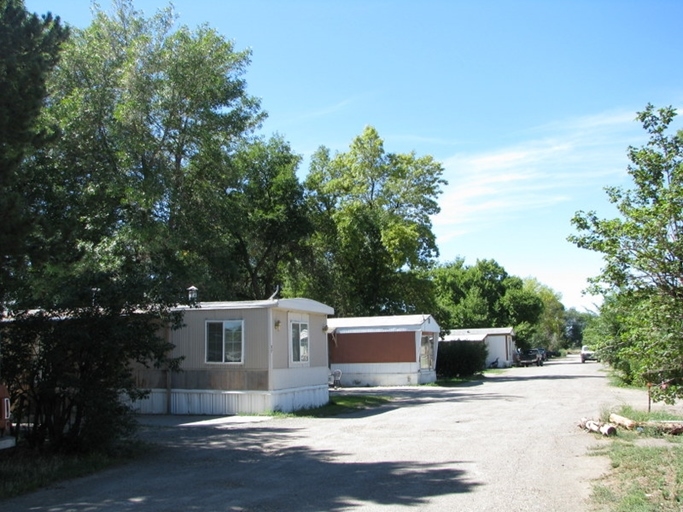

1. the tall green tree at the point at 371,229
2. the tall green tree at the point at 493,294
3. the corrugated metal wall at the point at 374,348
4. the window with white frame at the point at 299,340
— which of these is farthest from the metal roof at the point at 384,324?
the tall green tree at the point at 493,294

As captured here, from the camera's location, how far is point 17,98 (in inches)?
324

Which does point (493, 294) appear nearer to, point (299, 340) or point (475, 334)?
point (475, 334)

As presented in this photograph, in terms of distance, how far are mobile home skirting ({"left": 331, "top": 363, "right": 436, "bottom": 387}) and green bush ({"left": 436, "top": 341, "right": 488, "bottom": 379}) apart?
183 inches

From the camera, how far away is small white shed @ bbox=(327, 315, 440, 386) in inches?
1134

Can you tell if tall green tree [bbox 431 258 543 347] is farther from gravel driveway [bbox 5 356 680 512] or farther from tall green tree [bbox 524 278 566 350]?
gravel driveway [bbox 5 356 680 512]

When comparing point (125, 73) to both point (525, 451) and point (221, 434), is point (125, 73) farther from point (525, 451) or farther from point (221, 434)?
point (525, 451)

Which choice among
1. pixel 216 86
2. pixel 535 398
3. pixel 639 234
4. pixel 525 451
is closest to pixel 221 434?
pixel 525 451

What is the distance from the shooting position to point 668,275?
827 cm

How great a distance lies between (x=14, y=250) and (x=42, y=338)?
83.2 inches

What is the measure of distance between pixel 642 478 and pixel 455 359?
26.7 m

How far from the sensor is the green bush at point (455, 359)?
112ft

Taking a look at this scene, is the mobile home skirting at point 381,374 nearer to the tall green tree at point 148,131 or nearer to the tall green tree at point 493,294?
the tall green tree at point 148,131

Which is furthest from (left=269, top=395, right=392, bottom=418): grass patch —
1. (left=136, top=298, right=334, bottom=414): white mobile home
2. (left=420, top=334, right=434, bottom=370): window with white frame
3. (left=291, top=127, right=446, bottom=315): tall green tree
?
(left=291, top=127, right=446, bottom=315): tall green tree

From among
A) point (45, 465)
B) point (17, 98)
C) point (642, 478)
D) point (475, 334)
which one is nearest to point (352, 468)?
point (642, 478)
